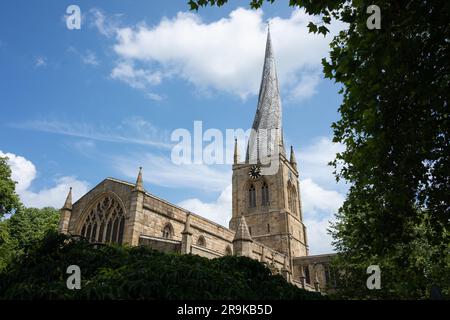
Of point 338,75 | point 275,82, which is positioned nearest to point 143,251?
point 338,75

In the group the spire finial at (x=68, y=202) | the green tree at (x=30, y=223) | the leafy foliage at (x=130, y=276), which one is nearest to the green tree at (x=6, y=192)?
the spire finial at (x=68, y=202)

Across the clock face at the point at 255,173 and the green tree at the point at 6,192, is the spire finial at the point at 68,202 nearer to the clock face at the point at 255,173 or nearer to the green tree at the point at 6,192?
the green tree at the point at 6,192

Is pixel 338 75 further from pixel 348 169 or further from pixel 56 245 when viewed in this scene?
pixel 56 245

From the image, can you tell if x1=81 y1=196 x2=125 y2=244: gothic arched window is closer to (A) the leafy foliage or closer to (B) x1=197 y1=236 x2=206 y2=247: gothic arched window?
(B) x1=197 y1=236 x2=206 y2=247: gothic arched window

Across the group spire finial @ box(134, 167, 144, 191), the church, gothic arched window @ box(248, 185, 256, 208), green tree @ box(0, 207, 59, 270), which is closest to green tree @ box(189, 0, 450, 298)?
the church

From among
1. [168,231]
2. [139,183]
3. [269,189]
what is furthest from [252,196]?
[139,183]

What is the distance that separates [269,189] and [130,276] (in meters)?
43.4

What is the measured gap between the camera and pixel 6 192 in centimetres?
2559

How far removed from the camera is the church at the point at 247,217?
2519 centimetres

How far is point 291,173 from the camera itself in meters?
51.4

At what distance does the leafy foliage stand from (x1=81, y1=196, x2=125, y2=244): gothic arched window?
20.8m

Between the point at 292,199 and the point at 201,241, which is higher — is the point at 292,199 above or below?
above

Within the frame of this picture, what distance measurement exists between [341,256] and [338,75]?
1415 centimetres

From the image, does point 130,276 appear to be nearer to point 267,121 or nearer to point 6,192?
point 6,192
